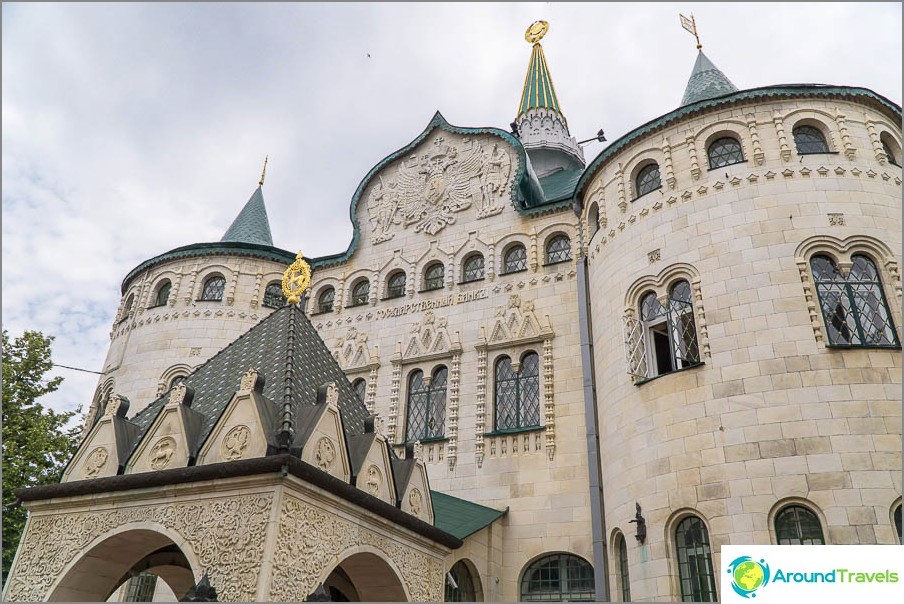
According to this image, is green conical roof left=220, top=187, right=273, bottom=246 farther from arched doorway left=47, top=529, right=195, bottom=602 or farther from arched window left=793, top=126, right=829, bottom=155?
arched window left=793, top=126, right=829, bottom=155

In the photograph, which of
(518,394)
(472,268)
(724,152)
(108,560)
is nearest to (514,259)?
(472,268)

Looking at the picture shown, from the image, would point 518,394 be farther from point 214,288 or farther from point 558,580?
point 214,288

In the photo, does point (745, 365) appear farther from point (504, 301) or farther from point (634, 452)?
point (504, 301)

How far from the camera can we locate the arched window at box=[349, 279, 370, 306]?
22188 mm

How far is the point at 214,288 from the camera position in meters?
24.1

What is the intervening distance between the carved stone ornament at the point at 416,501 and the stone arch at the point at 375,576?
3.55ft

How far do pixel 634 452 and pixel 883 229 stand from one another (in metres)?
6.91

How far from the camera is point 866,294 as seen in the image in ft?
45.0

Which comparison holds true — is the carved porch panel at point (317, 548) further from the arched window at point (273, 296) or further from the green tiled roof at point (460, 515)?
the arched window at point (273, 296)

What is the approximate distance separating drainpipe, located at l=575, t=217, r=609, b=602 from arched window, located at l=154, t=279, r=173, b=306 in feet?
48.1

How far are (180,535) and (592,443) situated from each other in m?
9.95

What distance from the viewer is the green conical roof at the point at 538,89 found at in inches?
1366

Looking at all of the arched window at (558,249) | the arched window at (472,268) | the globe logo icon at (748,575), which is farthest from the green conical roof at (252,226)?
the globe logo icon at (748,575)

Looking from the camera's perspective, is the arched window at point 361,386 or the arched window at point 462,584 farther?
the arched window at point 361,386
